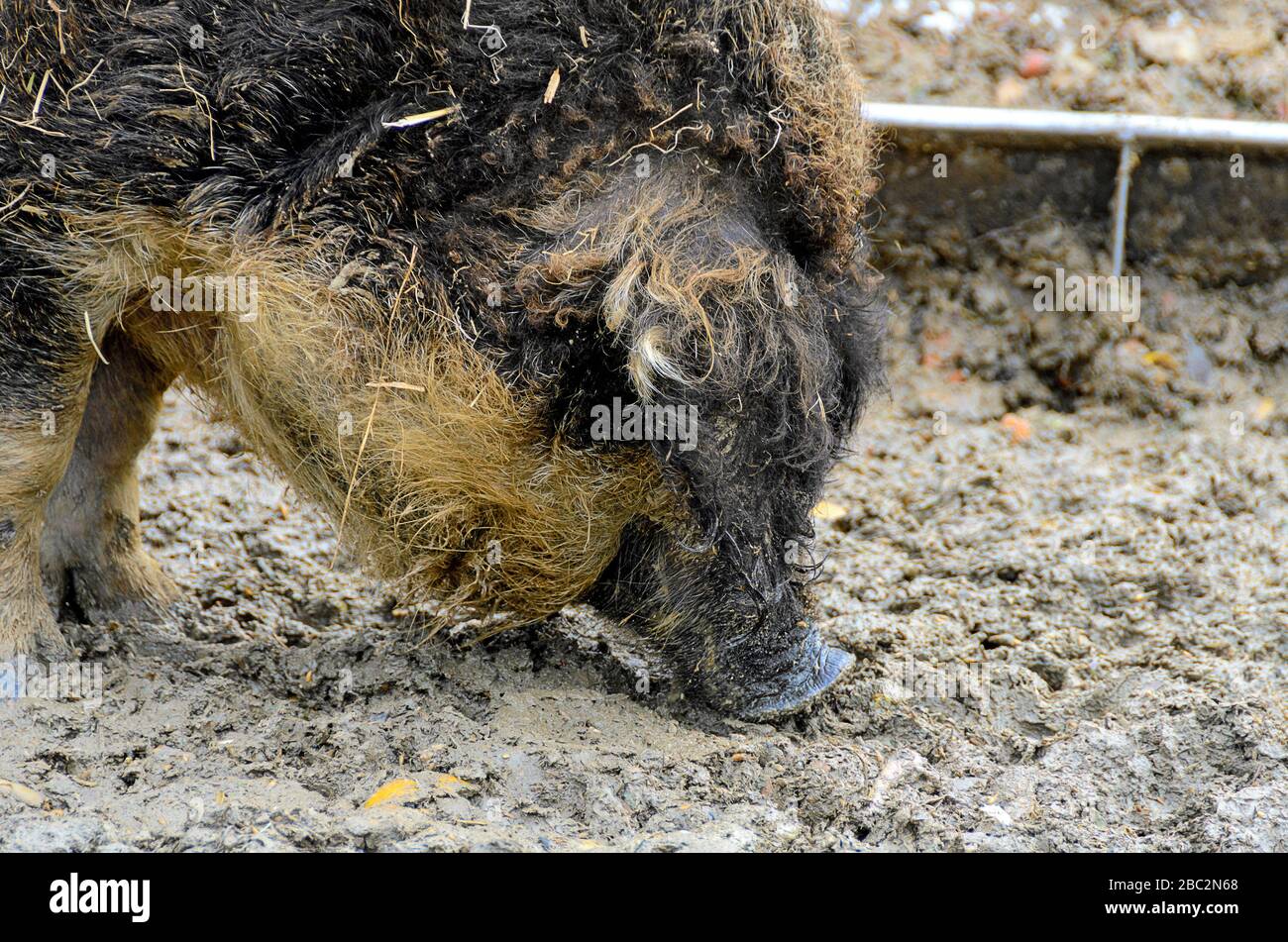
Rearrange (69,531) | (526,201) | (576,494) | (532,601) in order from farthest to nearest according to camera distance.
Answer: (69,531)
(532,601)
(576,494)
(526,201)

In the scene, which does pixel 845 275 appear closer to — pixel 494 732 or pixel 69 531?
pixel 494 732

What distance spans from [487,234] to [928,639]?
193 centimetres

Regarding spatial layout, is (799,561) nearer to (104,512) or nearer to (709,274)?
(709,274)

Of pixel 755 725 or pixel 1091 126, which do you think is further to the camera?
pixel 1091 126

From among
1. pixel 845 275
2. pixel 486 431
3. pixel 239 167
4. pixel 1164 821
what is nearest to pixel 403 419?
pixel 486 431

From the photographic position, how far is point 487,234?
3.08 metres

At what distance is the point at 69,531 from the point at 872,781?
256 centimetres

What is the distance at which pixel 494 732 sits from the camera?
11.2 ft

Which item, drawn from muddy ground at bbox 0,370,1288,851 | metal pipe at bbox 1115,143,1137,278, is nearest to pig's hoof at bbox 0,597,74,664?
muddy ground at bbox 0,370,1288,851

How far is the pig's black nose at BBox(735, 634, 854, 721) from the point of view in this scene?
3.52m

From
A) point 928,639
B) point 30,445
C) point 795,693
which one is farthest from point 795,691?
point 30,445

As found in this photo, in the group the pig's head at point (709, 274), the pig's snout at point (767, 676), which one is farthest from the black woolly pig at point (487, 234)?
the pig's snout at point (767, 676)

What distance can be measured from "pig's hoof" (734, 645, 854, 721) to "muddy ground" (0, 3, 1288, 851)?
0.05 metres

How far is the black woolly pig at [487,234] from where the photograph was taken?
306cm
